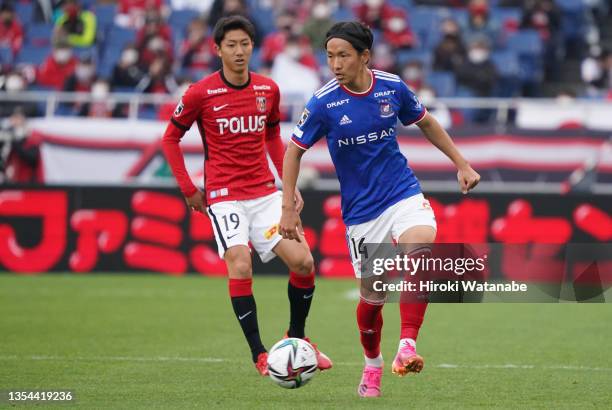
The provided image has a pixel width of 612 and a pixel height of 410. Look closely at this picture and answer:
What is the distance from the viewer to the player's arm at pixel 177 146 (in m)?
9.02

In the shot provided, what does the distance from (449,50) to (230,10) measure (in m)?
4.05

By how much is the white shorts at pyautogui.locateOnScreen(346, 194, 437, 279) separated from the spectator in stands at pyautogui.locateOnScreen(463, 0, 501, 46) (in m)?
13.8

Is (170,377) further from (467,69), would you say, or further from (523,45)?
(523,45)

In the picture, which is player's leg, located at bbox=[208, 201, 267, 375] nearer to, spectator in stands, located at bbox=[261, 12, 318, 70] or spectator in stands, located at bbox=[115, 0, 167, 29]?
spectator in stands, located at bbox=[261, 12, 318, 70]

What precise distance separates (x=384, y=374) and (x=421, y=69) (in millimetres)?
11586

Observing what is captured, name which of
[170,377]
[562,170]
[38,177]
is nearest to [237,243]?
[170,377]

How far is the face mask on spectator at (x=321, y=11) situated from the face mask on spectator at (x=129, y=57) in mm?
3243

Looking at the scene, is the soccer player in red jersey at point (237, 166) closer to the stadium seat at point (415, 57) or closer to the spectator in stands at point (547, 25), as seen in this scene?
the stadium seat at point (415, 57)

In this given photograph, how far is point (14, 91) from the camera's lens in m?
21.0

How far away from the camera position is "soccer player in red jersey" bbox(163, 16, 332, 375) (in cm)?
893

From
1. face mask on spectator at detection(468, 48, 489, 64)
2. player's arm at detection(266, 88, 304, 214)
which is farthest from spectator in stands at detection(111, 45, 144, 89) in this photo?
player's arm at detection(266, 88, 304, 214)

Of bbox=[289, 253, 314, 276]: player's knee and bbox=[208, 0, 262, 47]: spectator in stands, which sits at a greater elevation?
bbox=[208, 0, 262, 47]: spectator in stands

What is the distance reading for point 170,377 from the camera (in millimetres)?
8891

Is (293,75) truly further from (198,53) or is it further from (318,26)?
(198,53)
